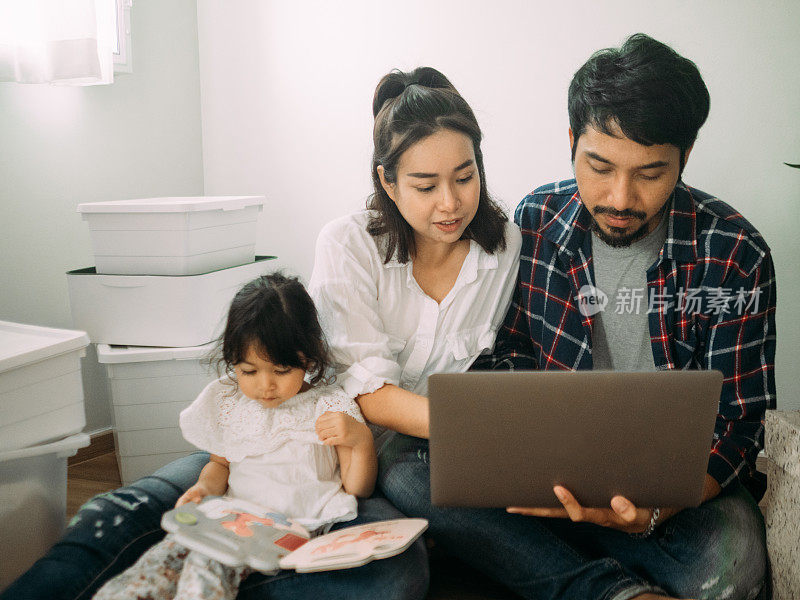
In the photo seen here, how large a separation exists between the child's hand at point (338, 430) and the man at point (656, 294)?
29 centimetres

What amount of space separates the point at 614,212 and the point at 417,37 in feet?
3.29

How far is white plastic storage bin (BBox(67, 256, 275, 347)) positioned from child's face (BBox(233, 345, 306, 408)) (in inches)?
19.5

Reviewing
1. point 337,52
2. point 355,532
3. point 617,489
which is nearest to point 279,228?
point 337,52

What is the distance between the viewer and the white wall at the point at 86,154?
1.79m

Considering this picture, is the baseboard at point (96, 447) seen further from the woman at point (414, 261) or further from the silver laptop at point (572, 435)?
the silver laptop at point (572, 435)

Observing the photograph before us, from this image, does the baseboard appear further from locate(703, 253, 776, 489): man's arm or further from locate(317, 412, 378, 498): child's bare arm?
locate(703, 253, 776, 489): man's arm

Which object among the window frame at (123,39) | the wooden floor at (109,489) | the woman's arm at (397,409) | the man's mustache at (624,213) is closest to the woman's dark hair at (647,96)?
the man's mustache at (624,213)

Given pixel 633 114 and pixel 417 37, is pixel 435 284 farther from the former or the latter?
pixel 417 37

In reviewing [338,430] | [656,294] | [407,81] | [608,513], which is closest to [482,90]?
[407,81]

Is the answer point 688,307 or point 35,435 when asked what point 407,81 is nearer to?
point 688,307

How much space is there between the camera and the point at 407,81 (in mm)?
1364

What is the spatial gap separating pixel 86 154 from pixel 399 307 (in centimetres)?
106

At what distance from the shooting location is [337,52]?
2135mm

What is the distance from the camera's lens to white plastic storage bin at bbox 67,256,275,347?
5.52 feet
